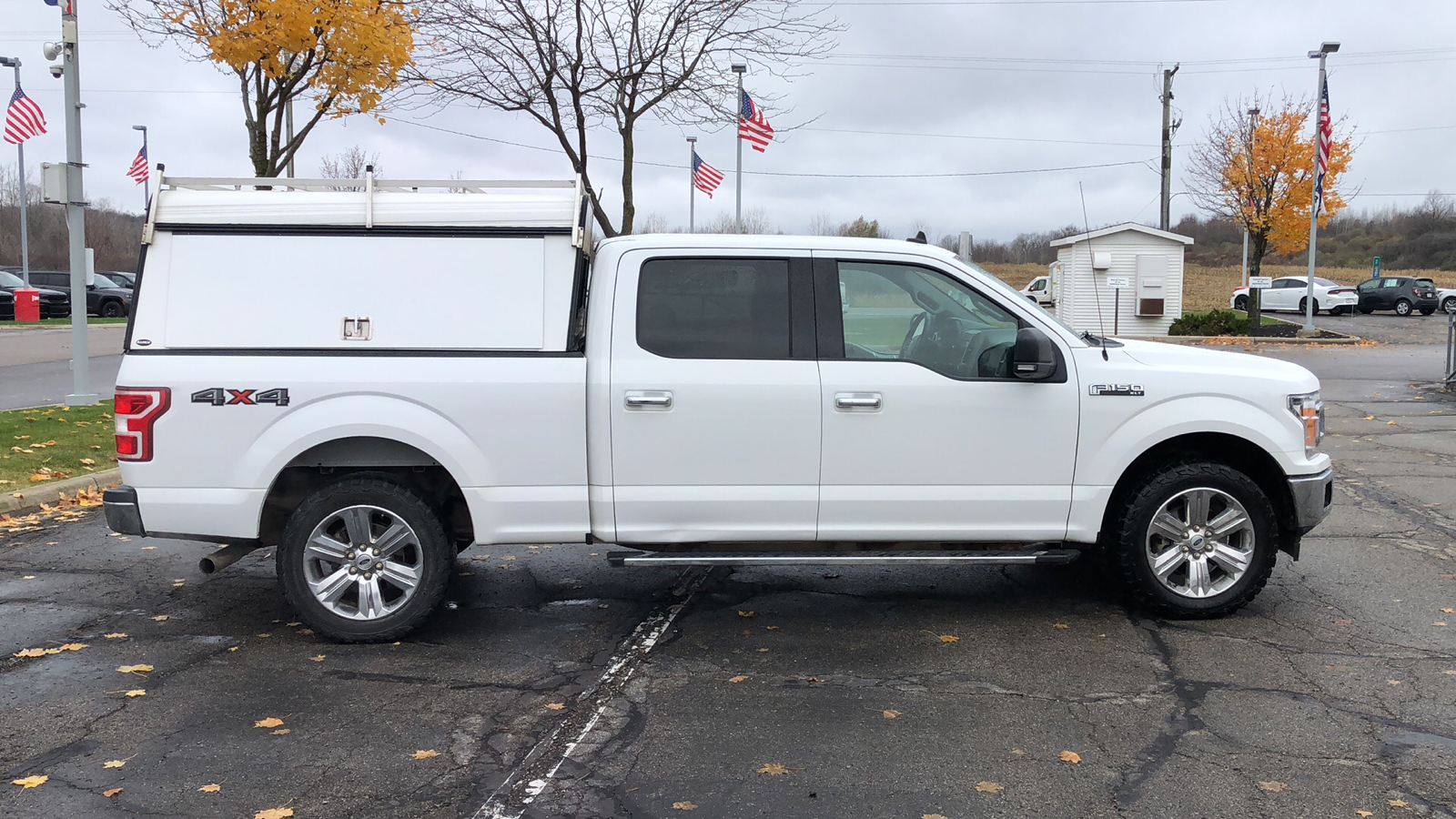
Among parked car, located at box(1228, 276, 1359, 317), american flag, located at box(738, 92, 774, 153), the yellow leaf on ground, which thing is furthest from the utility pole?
the yellow leaf on ground

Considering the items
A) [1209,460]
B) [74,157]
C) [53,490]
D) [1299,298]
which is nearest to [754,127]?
[74,157]

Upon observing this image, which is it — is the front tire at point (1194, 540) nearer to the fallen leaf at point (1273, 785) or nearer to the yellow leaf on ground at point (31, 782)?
the fallen leaf at point (1273, 785)

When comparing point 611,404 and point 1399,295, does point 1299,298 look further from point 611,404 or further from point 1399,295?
point 611,404

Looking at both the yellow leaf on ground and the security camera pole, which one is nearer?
the yellow leaf on ground

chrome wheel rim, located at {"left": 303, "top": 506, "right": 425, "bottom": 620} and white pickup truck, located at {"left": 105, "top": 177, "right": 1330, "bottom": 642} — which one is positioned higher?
white pickup truck, located at {"left": 105, "top": 177, "right": 1330, "bottom": 642}

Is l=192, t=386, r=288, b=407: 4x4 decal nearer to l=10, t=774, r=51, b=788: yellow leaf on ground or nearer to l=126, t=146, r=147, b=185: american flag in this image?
l=10, t=774, r=51, b=788: yellow leaf on ground

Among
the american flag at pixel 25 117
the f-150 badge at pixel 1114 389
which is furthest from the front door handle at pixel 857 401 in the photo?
the american flag at pixel 25 117

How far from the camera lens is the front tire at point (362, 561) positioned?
5.38 metres

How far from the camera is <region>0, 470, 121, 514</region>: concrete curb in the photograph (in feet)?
27.6

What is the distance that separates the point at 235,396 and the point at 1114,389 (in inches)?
168

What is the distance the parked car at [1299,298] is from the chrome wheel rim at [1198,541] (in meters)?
39.3

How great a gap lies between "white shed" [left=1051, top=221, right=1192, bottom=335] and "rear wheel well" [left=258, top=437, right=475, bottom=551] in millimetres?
28314

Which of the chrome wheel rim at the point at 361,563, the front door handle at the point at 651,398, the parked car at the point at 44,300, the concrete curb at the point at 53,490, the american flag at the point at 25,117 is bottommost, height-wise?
the concrete curb at the point at 53,490

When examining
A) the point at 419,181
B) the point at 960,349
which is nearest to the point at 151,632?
the point at 419,181
